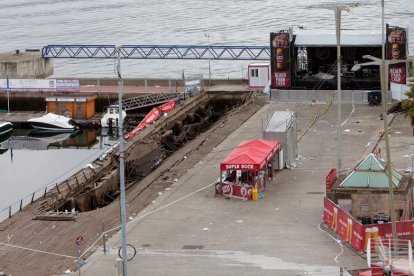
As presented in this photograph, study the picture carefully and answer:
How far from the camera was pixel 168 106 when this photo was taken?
244 ft

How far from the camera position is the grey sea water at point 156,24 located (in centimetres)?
11131

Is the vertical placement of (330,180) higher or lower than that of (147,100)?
lower

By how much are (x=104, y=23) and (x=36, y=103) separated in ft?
238

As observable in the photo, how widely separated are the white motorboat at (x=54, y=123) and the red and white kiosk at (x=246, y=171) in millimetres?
35960

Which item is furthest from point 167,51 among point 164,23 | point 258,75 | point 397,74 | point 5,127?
point 164,23

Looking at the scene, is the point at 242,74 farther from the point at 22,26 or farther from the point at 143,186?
the point at 22,26

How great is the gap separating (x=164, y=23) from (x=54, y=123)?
71712 mm

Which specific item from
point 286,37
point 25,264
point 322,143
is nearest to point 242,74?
point 286,37

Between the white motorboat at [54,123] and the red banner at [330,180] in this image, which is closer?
the red banner at [330,180]

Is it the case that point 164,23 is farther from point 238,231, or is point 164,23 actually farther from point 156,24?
point 238,231

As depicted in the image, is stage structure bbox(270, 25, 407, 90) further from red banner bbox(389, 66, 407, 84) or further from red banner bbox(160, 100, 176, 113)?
red banner bbox(160, 100, 176, 113)

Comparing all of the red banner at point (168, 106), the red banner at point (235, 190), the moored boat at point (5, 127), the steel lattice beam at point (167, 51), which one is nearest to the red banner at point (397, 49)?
the red banner at point (168, 106)

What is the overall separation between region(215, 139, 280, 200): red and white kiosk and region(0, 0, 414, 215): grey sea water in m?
30.1

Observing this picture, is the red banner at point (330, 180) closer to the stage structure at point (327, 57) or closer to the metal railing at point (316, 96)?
the metal railing at point (316, 96)
